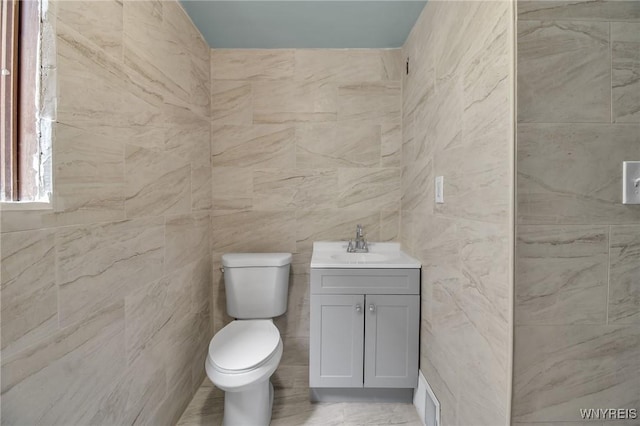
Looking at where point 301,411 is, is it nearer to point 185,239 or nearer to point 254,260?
point 254,260

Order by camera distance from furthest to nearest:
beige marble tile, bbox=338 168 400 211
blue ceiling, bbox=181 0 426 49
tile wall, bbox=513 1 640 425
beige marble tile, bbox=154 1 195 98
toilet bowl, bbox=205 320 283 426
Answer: beige marble tile, bbox=338 168 400 211
blue ceiling, bbox=181 0 426 49
beige marble tile, bbox=154 1 195 98
toilet bowl, bbox=205 320 283 426
tile wall, bbox=513 1 640 425

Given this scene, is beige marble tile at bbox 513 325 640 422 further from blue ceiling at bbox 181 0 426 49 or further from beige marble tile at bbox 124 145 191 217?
blue ceiling at bbox 181 0 426 49

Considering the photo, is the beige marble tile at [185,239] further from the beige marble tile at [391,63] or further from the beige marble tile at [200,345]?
the beige marble tile at [391,63]

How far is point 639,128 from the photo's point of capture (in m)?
0.78

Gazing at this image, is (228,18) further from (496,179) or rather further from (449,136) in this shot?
(496,179)

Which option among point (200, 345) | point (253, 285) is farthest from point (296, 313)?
point (200, 345)

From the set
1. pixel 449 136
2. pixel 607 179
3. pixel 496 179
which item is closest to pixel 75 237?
pixel 496 179

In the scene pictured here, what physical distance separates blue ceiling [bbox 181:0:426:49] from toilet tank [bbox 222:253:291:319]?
4.82ft

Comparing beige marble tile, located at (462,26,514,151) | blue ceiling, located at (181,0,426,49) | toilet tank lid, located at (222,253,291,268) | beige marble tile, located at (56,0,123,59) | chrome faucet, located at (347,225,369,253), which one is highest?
blue ceiling, located at (181,0,426,49)

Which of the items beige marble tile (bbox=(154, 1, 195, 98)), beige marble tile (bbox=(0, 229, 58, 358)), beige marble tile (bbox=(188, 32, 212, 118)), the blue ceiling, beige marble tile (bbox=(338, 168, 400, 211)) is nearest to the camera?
beige marble tile (bbox=(0, 229, 58, 358))

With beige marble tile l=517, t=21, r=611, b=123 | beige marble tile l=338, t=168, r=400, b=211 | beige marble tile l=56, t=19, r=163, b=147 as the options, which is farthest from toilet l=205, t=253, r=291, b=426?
beige marble tile l=517, t=21, r=611, b=123

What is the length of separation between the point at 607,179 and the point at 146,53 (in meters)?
1.79

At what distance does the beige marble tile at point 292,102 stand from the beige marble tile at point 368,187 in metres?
0.45

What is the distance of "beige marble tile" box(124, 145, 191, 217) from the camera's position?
1155 mm
